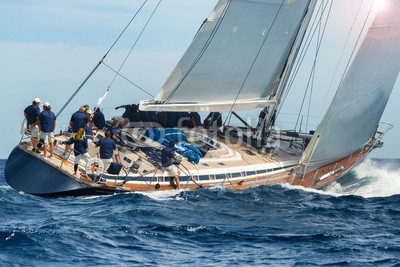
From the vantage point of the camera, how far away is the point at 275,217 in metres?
21.0

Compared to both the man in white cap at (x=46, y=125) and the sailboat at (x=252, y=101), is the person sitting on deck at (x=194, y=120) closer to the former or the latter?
the sailboat at (x=252, y=101)

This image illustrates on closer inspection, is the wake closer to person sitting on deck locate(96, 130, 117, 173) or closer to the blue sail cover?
the blue sail cover

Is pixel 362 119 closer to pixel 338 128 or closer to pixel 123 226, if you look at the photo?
pixel 338 128

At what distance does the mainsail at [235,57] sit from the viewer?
2483cm

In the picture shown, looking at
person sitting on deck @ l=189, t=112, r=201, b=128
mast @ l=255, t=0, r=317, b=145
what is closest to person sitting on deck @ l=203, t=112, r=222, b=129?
person sitting on deck @ l=189, t=112, r=201, b=128

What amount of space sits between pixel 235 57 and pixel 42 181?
730 centimetres

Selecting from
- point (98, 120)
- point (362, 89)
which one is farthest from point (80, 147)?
point (362, 89)

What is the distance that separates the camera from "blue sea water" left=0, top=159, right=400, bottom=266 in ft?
53.6

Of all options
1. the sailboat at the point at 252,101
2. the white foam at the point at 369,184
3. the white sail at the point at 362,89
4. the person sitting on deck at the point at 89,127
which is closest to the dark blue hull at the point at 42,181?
the sailboat at the point at 252,101

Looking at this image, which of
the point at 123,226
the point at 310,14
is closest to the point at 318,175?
the point at 310,14

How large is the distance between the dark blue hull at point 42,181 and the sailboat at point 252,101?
0.09m

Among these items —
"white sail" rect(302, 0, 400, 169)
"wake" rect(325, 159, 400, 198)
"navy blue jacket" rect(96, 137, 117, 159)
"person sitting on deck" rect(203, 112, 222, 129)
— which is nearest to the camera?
"navy blue jacket" rect(96, 137, 117, 159)

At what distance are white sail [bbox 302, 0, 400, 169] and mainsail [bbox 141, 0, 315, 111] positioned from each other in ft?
7.70

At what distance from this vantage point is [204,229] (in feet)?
61.5
